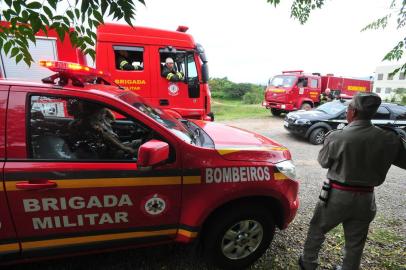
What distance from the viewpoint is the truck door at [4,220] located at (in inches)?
72.2

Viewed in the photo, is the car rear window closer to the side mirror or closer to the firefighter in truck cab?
the firefighter in truck cab

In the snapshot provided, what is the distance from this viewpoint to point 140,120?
2.14 meters

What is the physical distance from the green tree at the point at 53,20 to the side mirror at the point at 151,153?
2.67 ft

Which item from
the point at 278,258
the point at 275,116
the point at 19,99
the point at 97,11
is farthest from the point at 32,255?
the point at 275,116

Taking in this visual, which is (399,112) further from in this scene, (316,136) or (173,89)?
(173,89)

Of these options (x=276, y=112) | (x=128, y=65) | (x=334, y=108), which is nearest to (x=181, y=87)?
(x=128, y=65)

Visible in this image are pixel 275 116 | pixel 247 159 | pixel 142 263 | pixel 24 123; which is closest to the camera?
pixel 24 123

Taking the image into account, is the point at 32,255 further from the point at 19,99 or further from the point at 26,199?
the point at 19,99

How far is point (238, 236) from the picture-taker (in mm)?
2488

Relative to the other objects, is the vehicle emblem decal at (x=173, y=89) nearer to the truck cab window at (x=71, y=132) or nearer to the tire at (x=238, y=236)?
the truck cab window at (x=71, y=132)

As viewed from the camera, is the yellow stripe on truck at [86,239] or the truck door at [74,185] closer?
the truck door at [74,185]

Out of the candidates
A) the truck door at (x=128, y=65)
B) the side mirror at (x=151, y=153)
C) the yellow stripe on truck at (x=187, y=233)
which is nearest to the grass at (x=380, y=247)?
the yellow stripe on truck at (x=187, y=233)

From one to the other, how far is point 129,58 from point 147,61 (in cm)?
36

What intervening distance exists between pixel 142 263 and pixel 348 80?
18.8 m
